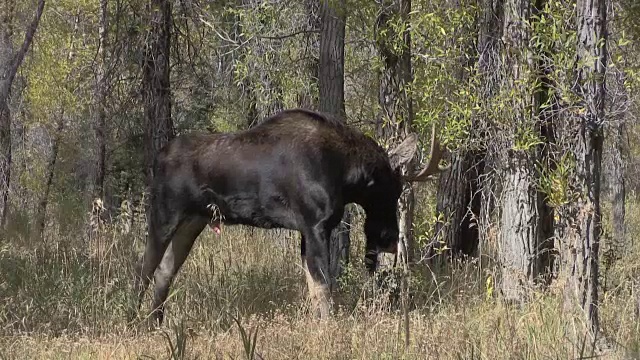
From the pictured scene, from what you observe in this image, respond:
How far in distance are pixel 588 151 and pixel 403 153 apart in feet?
8.43

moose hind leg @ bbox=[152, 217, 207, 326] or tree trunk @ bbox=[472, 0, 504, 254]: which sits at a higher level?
tree trunk @ bbox=[472, 0, 504, 254]

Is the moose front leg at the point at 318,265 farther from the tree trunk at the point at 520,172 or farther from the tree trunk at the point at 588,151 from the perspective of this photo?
the tree trunk at the point at 588,151

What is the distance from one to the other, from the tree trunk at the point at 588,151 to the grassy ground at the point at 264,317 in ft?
0.70

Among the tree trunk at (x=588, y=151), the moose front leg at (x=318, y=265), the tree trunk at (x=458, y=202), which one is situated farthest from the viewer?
the tree trunk at (x=458, y=202)

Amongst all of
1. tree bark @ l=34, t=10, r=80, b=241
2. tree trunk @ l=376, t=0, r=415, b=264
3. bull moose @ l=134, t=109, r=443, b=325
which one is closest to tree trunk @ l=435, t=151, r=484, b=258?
tree trunk @ l=376, t=0, r=415, b=264

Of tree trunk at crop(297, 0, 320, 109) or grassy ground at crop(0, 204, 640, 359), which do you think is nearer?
grassy ground at crop(0, 204, 640, 359)

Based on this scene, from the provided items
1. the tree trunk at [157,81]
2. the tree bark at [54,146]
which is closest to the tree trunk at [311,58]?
the tree trunk at [157,81]

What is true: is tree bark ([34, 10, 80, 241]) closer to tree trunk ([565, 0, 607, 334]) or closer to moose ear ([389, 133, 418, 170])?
moose ear ([389, 133, 418, 170])

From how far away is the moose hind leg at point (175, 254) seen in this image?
831cm

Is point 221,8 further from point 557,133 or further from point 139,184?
point 139,184

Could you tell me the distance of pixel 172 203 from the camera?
8.34 m

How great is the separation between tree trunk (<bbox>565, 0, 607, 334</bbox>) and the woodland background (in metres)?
0.01

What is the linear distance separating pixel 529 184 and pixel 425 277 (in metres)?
2.15

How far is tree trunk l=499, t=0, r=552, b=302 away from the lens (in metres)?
7.48
